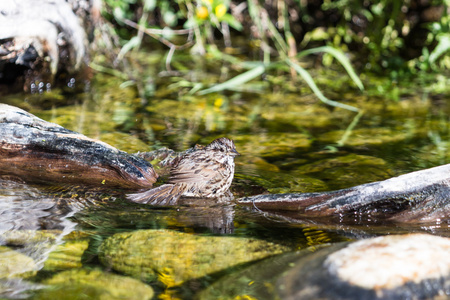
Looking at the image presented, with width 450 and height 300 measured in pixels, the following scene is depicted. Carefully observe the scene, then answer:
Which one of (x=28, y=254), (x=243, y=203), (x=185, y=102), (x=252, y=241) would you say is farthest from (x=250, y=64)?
(x=28, y=254)

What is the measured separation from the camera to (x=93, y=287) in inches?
82.6

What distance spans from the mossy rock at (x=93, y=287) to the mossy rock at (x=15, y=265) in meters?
0.12

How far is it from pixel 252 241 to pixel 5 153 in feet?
5.72

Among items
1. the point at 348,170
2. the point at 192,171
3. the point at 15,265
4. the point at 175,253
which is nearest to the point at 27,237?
the point at 15,265

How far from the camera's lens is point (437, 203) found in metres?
2.89

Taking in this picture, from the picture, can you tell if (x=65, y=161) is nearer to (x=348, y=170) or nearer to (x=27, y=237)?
(x=27, y=237)

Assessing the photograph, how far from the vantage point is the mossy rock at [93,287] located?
203 centimetres

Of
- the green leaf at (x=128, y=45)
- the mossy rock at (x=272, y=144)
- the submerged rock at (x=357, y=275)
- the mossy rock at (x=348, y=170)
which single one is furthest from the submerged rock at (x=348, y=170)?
the green leaf at (x=128, y=45)

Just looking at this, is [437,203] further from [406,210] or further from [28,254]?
[28,254]

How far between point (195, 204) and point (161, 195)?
219mm

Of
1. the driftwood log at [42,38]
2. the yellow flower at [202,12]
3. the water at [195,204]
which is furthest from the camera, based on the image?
the yellow flower at [202,12]

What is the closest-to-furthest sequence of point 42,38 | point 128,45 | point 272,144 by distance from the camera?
point 272,144
point 42,38
point 128,45

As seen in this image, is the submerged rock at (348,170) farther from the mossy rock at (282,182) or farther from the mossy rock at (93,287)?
the mossy rock at (93,287)

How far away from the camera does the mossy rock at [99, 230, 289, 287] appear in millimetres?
2270
